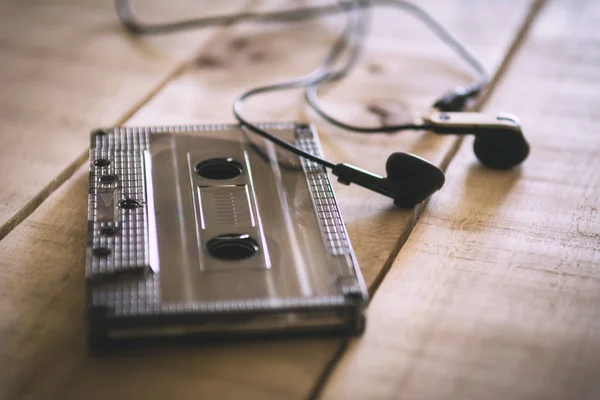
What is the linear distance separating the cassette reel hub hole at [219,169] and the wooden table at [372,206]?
4.5 inches

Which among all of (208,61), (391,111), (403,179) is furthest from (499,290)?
(208,61)

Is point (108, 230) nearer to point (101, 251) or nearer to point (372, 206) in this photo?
point (101, 251)

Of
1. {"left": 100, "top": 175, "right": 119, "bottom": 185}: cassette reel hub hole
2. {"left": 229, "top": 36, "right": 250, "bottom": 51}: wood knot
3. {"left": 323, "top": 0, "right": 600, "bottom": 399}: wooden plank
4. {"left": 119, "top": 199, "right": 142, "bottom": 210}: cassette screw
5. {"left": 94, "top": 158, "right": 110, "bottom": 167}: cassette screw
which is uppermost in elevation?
{"left": 229, "top": 36, "right": 250, "bottom": 51}: wood knot

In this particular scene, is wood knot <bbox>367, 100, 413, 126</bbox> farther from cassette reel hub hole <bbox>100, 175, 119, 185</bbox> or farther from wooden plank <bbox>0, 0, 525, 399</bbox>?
cassette reel hub hole <bbox>100, 175, 119, 185</bbox>

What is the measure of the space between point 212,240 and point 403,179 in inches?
8.2

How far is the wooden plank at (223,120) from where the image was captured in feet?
1.94

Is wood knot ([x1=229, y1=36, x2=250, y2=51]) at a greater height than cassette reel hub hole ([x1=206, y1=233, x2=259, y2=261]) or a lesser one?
greater

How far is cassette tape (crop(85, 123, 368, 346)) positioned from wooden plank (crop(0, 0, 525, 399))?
3 cm

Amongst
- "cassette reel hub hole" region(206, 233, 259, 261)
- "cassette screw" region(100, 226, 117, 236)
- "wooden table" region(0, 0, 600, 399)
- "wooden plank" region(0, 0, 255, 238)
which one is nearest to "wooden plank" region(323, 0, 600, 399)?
"wooden table" region(0, 0, 600, 399)

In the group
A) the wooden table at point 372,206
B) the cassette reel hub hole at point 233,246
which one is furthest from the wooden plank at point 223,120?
the cassette reel hub hole at point 233,246

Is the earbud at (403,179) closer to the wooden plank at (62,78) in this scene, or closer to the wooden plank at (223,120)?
the wooden plank at (223,120)

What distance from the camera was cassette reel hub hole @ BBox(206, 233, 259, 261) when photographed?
2.30ft

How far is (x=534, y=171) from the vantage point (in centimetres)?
89

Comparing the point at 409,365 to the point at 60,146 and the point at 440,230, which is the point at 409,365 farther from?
the point at 60,146
